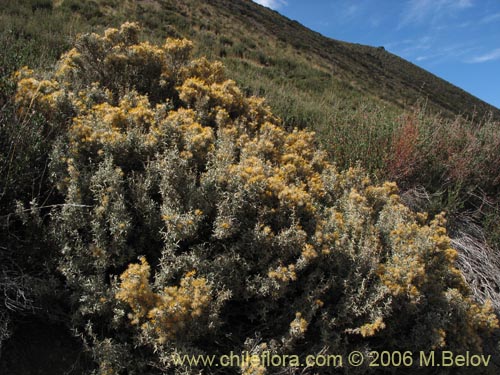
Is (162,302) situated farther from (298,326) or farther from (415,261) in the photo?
(415,261)

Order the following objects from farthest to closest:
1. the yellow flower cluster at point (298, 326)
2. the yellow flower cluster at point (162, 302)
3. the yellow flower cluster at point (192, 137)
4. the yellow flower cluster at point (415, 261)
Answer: the yellow flower cluster at point (192, 137) → the yellow flower cluster at point (415, 261) → the yellow flower cluster at point (298, 326) → the yellow flower cluster at point (162, 302)

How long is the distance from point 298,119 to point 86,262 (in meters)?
4.90

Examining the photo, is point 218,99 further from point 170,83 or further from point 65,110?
Answer: point 65,110

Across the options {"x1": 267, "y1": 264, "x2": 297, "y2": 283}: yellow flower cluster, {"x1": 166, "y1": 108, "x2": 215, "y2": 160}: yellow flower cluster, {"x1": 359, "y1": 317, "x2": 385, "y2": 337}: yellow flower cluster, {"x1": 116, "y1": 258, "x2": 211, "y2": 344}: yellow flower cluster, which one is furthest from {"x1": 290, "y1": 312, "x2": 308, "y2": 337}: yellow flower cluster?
{"x1": 166, "y1": 108, "x2": 215, "y2": 160}: yellow flower cluster

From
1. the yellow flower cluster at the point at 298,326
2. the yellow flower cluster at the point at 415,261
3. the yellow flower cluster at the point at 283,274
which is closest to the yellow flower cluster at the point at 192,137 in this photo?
the yellow flower cluster at the point at 283,274

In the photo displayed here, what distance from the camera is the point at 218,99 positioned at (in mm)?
4496

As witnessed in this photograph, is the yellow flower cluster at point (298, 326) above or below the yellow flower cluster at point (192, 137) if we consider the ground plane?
below

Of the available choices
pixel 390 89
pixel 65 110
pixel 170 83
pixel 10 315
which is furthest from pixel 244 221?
pixel 390 89

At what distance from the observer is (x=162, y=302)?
7.54ft

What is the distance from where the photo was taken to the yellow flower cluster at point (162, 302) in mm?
2250

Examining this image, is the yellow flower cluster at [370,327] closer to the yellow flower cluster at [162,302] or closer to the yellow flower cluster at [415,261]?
the yellow flower cluster at [415,261]

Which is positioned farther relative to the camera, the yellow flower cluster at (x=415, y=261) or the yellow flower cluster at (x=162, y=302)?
the yellow flower cluster at (x=415, y=261)

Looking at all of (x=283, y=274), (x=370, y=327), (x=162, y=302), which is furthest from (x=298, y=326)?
(x=162, y=302)

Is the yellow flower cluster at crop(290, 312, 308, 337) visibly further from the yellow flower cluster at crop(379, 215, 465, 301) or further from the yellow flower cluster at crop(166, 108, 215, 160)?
the yellow flower cluster at crop(166, 108, 215, 160)
